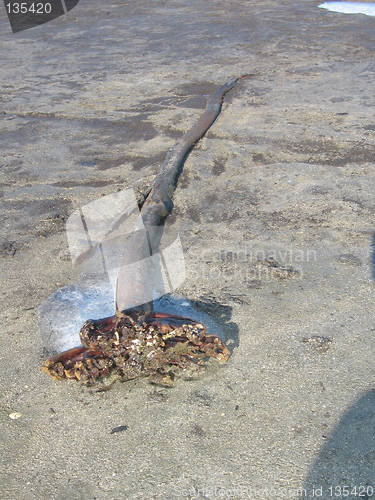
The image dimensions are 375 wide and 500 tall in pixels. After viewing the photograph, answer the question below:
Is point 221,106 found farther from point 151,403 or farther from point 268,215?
point 151,403

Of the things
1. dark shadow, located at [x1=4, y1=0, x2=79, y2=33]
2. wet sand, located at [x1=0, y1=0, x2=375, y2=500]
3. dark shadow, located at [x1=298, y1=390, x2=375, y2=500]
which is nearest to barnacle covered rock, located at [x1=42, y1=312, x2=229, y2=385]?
wet sand, located at [x1=0, y1=0, x2=375, y2=500]

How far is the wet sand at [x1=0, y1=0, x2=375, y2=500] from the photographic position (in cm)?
190

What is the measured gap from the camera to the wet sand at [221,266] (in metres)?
1.90

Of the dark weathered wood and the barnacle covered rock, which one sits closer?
the barnacle covered rock

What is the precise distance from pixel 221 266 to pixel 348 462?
137 cm

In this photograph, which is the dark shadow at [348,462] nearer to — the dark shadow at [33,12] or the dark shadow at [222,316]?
the dark shadow at [222,316]

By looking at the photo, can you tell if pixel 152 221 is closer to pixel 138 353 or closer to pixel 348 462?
pixel 138 353

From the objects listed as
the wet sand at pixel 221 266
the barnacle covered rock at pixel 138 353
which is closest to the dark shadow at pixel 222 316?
the wet sand at pixel 221 266

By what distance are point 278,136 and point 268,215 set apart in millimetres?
1396

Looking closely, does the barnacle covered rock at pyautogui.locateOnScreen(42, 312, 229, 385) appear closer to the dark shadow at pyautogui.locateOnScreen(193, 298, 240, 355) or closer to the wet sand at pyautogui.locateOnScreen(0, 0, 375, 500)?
the wet sand at pyautogui.locateOnScreen(0, 0, 375, 500)

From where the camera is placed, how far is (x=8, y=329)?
2.59 metres

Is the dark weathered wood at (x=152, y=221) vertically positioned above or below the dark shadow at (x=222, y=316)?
above

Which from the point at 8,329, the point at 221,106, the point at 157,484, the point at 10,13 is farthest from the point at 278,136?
the point at 10,13

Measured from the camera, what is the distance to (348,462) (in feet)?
6.12
